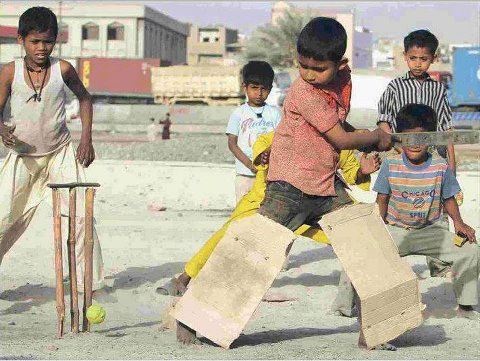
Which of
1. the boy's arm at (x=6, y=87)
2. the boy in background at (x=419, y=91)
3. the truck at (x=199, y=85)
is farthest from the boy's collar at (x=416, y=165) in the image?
the truck at (x=199, y=85)

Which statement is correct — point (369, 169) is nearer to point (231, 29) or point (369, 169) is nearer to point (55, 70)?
point (55, 70)

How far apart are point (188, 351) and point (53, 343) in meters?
0.70

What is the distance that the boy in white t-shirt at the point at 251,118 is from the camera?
332 inches

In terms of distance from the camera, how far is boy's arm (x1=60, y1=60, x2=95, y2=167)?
713 centimetres

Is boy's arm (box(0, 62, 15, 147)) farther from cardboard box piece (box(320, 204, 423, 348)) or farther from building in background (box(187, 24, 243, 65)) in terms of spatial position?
building in background (box(187, 24, 243, 65))

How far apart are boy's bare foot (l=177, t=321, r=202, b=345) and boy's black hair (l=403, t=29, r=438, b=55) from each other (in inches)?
111

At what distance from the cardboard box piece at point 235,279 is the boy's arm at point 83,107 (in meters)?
1.92

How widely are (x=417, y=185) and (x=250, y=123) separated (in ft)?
7.48

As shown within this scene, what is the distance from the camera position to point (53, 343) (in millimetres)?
5570

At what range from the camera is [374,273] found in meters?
5.45

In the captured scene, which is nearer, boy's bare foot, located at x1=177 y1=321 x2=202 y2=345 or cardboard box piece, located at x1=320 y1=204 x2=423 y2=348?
cardboard box piece, located at x1=320 y1=204 x2=423 y2=348

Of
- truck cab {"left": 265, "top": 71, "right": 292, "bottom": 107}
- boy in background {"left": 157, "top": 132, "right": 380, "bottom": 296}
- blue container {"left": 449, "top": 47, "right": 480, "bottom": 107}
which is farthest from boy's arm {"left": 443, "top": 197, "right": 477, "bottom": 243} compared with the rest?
blue container {"left": 449, "top": 47, "right": 480, "bottom": 107}

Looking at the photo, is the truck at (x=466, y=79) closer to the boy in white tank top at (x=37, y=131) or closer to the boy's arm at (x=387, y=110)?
the boy's arm at (x=387, y=110)

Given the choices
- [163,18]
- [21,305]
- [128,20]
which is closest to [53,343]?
[21,305]
